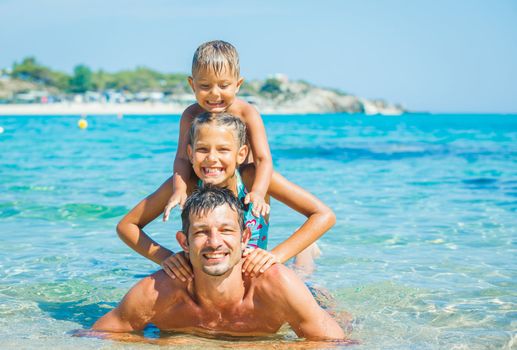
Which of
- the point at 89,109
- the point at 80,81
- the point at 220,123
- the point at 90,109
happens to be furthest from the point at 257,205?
the point at 80,81

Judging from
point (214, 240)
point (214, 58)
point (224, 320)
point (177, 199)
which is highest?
point (214, 58)

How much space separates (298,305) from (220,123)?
1250 millimetres

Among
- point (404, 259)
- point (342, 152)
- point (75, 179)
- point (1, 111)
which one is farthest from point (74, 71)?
point (404, 259)

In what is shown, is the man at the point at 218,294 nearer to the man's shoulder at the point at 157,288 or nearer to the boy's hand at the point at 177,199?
the man's shoulder at the point at 157,288

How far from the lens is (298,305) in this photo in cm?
411

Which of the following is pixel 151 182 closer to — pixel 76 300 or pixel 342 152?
pixel 76 300

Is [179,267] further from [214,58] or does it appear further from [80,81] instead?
[80,81]

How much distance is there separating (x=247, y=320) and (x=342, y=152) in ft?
66.9

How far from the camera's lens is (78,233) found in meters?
8.59

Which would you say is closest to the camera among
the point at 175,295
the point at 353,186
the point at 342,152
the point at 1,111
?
the point at 175,295

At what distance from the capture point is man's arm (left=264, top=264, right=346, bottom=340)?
4.09 meters

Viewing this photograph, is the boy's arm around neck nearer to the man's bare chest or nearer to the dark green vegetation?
the man's bare chest

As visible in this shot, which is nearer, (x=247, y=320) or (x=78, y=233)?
(x=247, y=320)

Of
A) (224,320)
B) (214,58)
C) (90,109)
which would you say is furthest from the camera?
(90,109)
